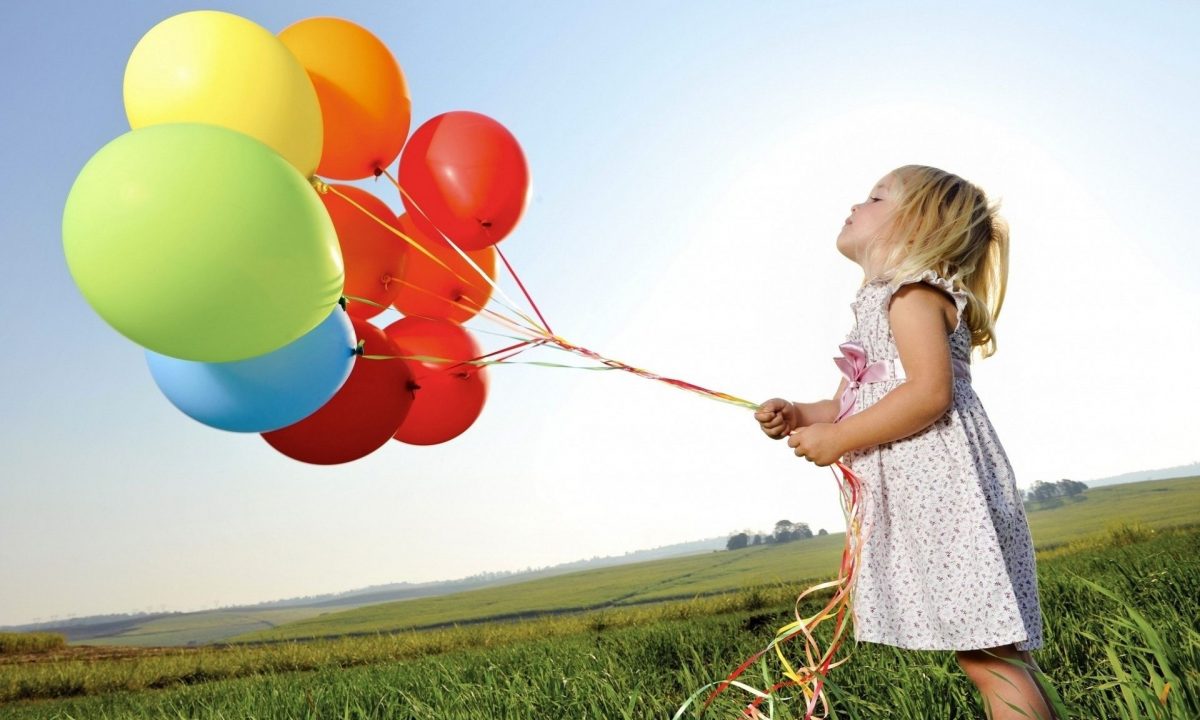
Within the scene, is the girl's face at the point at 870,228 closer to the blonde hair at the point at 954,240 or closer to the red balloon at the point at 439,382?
the blonde hair at the point at 954,240

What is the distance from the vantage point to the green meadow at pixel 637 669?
1.97 meters

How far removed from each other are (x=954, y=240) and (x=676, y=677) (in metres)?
2.27

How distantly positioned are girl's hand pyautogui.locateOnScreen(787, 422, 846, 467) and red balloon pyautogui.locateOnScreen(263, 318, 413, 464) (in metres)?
1.24

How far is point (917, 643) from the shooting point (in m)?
1.56

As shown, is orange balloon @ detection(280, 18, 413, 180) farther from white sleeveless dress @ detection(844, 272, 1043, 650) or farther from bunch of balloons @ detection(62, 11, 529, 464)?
white sleeveless dress @ detection(844, 272, 1043, 650)

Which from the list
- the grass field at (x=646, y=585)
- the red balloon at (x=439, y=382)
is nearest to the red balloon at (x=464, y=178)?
the red balloon at (x=439, y=382)

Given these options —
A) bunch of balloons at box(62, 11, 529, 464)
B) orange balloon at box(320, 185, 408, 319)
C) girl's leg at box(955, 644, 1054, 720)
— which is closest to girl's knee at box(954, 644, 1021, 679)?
girl's leg at box(955, 644, 1054, 720)

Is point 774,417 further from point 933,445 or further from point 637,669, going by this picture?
point 637,669

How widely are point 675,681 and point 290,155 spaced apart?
2588mm

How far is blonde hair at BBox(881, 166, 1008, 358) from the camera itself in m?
1.74

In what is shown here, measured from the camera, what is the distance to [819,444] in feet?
Result: 5.38

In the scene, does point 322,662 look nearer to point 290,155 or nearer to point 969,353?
point 290,155

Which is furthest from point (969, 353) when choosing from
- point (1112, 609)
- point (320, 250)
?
point (1112, 609)

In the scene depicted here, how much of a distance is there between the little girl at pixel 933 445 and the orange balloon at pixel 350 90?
1.51 m
